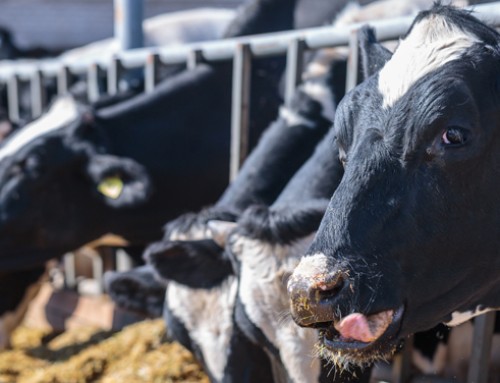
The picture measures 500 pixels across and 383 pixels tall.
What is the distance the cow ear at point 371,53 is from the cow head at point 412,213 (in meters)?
0.23

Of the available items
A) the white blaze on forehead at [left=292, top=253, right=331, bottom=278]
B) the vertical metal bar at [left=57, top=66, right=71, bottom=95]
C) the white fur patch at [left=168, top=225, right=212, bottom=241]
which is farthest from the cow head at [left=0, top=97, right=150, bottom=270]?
the white blaze on forehead at [left=292, top=253, right=331, bottom=278]

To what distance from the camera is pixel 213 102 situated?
4.16 m

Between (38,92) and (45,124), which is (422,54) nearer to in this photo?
(45,124)

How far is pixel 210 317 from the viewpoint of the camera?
2553mm

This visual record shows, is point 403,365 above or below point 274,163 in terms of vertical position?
below

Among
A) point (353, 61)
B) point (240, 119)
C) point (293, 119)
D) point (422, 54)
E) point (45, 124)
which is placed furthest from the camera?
point (45, 124)

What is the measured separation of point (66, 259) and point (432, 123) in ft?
12.6

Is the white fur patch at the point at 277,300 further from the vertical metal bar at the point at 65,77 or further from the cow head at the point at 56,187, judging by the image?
the vertical metal bar at the point at 65,77

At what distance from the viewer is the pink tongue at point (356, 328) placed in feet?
5.17

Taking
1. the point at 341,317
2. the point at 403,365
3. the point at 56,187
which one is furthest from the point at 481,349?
the point at 56,187

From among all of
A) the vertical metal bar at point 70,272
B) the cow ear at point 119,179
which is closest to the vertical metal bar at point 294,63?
the cow ear at point 119,179

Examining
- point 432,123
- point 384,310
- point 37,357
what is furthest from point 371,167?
point 37,357

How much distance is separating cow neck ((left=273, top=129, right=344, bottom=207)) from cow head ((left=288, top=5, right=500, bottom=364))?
0.78 meters

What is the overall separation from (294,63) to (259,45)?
27 centimetres
